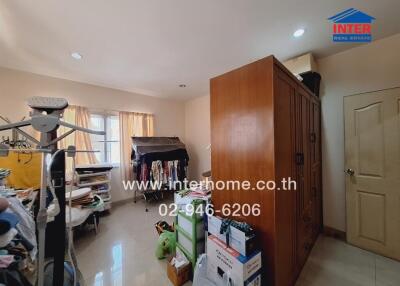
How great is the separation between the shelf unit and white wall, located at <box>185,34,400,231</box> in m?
3.84

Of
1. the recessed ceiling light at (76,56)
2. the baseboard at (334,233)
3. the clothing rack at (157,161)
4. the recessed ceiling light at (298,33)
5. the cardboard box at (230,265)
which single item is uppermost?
the recessed ceiling light at (76,56)

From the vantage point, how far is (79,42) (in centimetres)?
214

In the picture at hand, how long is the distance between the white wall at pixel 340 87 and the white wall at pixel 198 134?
2562 millimetres

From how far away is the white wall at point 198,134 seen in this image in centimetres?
464

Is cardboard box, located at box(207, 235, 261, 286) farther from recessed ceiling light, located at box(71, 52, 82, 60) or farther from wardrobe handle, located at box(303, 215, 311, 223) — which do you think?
recessed ceiling light, located at box(71, 52, 82, 60)

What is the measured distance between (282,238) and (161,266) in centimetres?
140

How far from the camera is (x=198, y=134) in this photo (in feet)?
16.1

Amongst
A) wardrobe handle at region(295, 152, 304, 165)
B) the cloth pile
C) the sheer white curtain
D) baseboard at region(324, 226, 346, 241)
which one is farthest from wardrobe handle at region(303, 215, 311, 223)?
the sheer white curtain

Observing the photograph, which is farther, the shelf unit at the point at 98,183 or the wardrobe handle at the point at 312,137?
the shelf unit at the point at 98,183

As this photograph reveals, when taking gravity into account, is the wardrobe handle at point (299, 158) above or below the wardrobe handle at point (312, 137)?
below

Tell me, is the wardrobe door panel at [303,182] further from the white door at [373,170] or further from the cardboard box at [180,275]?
the cardboard box at [180,275]

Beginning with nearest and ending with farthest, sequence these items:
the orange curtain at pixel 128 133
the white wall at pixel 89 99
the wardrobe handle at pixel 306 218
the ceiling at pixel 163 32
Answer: the ceiling at pixel 163 32 → the wardrobe handle at pixel 306 218 → the white wall at pixel 89 99 → the orange curtain at pixel 128 133

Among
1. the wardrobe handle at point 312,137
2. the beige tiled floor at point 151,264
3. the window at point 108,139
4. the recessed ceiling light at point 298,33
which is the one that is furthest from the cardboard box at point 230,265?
the window at point 108,139

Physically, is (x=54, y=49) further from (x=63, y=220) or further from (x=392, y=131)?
(x=392, y=131)
